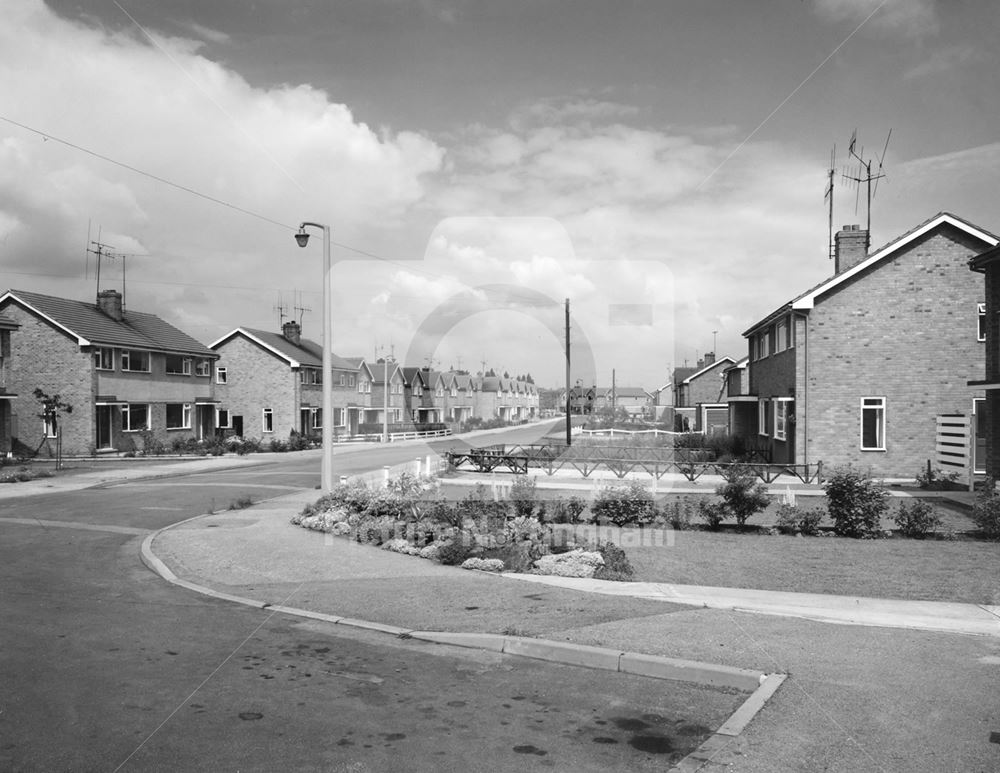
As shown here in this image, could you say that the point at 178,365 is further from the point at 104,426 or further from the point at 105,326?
the point at 104,426

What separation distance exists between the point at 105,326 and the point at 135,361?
2434 millimetres

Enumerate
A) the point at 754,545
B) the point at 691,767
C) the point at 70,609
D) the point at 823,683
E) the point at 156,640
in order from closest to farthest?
the point at 691,767 → the point at 823,683 → the point at 156,640 → the point at 70,609 → the point at 754,545

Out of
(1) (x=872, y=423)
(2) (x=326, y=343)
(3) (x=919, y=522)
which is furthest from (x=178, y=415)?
(3) (x=919, y=522)

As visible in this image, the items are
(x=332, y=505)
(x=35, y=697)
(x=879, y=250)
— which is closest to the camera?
(x=35, y=697)

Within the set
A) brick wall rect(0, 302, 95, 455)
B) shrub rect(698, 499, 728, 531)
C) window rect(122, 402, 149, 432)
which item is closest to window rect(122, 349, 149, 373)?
window rect(122, 402, 149, 432)

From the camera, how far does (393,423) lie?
7212 cm

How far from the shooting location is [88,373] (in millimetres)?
38938

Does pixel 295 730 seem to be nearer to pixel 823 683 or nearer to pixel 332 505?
pixel 823 683

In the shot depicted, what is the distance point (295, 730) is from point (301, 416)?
48.9m

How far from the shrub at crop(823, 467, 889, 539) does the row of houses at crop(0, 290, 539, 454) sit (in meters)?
25.8

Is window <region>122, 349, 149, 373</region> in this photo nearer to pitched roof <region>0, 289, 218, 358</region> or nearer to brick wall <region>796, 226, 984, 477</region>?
pitched roof <region>0, 289, 218, 358</region>

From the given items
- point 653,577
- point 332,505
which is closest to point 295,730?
point 653,577

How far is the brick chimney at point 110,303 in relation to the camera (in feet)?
147

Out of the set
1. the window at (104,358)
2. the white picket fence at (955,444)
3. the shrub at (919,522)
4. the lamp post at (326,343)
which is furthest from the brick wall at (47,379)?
the white picket fence at (955,444)
